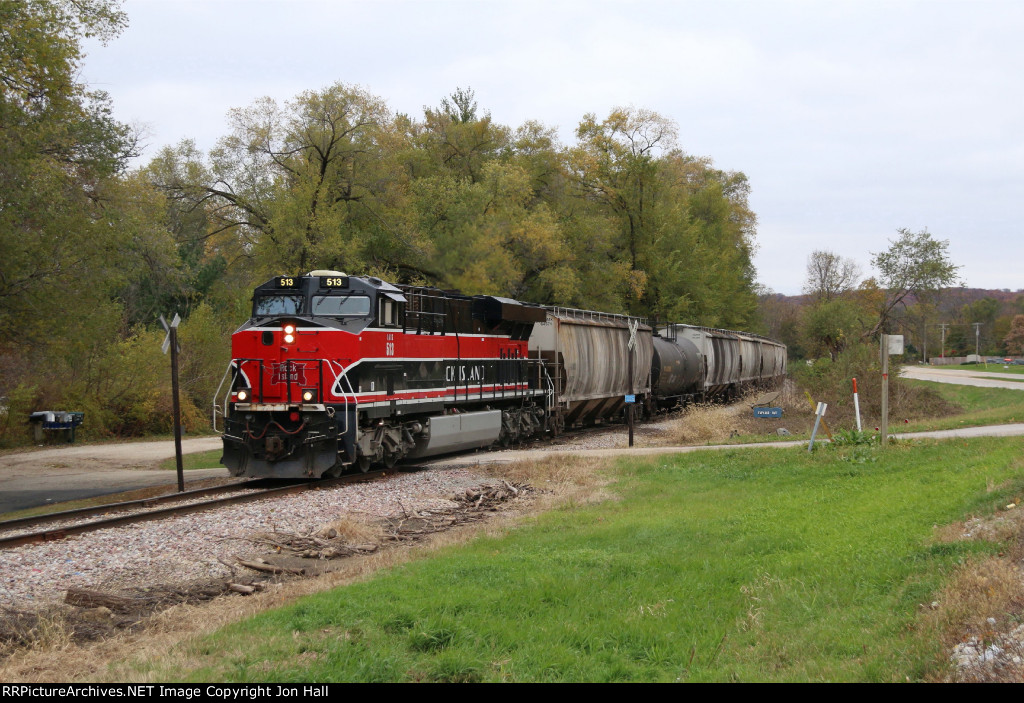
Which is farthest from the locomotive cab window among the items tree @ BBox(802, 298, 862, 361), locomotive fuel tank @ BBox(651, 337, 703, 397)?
tree @ BBox(802, 298, 862, 361)

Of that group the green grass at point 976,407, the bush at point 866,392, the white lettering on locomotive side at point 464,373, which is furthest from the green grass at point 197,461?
the bush at point 866,392

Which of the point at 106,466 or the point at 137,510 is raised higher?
the point at 137,510

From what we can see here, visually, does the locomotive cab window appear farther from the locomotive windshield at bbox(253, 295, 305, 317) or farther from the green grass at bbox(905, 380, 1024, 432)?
the green grass at bbox(905, 380, 1024, 432)

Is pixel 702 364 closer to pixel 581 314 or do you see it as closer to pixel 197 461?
pixel 581 314

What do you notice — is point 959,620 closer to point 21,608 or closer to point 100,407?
point 21,608

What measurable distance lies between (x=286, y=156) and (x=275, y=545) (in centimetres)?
2867

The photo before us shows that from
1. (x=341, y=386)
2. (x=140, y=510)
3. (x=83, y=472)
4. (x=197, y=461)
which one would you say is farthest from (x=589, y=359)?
(x=140, y=510)

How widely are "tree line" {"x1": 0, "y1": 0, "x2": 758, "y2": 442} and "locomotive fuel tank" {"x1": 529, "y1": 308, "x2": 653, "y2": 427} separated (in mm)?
6694

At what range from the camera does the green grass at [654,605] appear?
5953 millimetres

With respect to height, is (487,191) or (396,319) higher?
(487,191)

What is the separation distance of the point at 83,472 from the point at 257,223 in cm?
1875

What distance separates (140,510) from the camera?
544 inches

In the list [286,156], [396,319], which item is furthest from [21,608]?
[286,156]

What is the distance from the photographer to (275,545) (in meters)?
11.1
